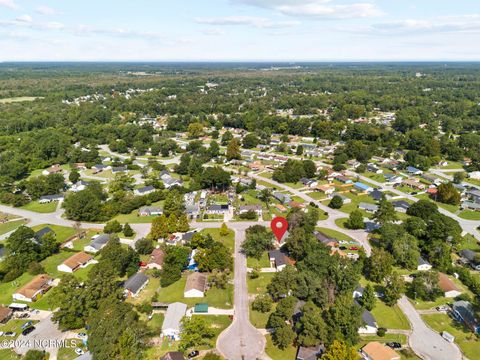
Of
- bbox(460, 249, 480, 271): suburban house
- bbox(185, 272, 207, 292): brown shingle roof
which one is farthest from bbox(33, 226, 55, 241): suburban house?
bbox(460, 249, 480, 271): suburban house

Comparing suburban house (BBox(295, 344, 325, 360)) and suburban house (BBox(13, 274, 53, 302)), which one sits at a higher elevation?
suburban house (BBox(295, 344, 325, 360))

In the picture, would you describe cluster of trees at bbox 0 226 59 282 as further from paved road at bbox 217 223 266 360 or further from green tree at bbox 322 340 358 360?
green tree at bbox 322 340 358 360

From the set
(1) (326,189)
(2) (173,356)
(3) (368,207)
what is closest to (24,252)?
(2) (173,356)

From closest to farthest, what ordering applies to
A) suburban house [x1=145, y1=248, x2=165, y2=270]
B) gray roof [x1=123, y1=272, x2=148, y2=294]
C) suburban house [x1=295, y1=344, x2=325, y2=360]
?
1. suburban house [x1=295, y1=344, x2=325, y2=360]
2. gray roof [x1=123, y1=272, x2=148, y2=294]
3. suburban house [x1=145, y1=248, x2=165, y2=270]

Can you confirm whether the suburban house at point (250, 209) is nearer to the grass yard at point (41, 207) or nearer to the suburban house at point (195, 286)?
the suburban house at point (195, 286)

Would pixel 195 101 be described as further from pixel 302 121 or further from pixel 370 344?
pixel 370 344

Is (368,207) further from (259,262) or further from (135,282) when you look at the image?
(135,282)
